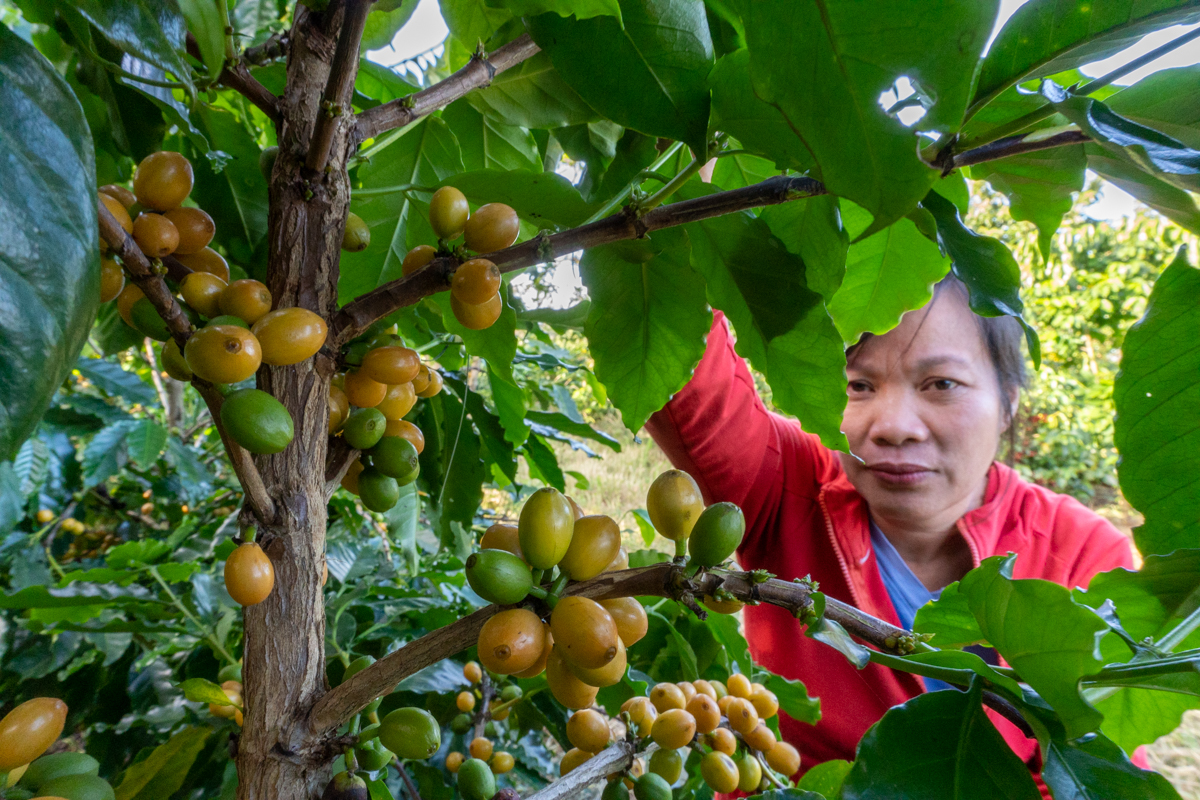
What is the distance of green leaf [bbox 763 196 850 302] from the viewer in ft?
1.40

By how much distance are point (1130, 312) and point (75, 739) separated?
486cm

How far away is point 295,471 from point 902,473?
1.08 metres

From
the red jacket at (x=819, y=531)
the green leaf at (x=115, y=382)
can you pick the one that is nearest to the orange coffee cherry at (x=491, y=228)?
the red jacket at (x=819, y=531)

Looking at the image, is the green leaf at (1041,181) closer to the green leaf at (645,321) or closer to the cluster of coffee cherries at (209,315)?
the green leaf at (645,321)

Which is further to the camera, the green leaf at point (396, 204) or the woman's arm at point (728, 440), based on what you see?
the woman's arm at point (728, 440)

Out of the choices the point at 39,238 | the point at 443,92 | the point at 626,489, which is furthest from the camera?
the point at 626,489

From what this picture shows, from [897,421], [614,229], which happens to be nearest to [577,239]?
[614,229]

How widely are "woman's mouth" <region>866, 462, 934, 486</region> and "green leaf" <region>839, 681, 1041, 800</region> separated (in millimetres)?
A: 935

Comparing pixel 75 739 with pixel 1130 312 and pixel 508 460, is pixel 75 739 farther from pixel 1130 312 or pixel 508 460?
pixel 1130 312

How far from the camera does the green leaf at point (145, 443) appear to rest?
42.4 inches

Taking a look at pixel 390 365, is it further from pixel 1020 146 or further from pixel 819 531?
pixel 819 531

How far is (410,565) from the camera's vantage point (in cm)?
95

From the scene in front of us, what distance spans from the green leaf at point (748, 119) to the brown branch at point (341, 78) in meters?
0.18

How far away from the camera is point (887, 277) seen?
20.2 inches
